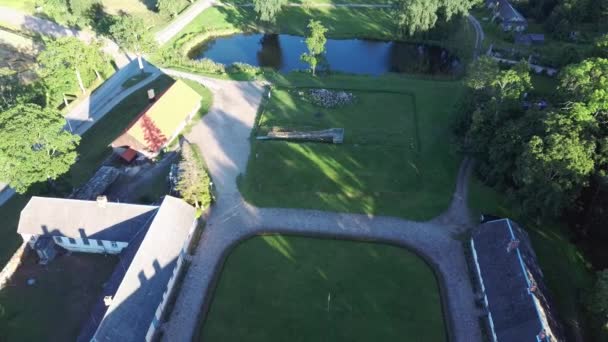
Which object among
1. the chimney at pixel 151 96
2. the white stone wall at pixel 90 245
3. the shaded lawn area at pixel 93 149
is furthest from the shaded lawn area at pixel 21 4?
the white stone wall at pixel 90 245

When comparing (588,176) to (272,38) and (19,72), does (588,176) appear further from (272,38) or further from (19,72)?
(19,72)

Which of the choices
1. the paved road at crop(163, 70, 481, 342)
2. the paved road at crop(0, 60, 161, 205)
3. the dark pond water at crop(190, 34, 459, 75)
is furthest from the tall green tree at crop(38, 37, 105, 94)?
the paved road at crop(163, 70, 481, 342)

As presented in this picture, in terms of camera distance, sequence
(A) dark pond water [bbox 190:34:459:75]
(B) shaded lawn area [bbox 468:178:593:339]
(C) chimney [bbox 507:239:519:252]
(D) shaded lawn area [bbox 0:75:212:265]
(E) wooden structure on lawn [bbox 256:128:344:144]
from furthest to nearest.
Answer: (A) dark pond water [bbox 190:34:459:75] < (E) wooden structure on lawn [bbox 256:128:344:144] < (D) shaded lawn area [bbox 0:75:212:265] < (C) chimney [bbox 507:239:519:252] < (B) shaded lawn area [bbox 468:178:593:339]

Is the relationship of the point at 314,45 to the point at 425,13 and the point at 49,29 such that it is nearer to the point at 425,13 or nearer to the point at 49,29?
the point at 425,13

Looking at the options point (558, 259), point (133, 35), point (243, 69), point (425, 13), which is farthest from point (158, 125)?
point (425, 13)

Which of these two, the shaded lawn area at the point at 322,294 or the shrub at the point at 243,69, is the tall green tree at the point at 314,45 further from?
the shaded lawn area at the point at 322,294

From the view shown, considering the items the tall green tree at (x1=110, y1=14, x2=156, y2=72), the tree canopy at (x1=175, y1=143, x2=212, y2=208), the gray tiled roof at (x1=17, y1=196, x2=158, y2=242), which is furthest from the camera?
the tall green tree at (x1=110, y1=14, x2=156, y2=72)

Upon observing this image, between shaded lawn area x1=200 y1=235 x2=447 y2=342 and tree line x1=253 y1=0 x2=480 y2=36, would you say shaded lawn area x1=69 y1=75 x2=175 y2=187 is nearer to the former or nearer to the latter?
shaded lawn area x1=200 y1=235 x2=447 y2=342

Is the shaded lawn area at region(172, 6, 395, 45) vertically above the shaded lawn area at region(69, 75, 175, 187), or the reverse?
the shaded lawn area at region(172, 6, 395, 45)
